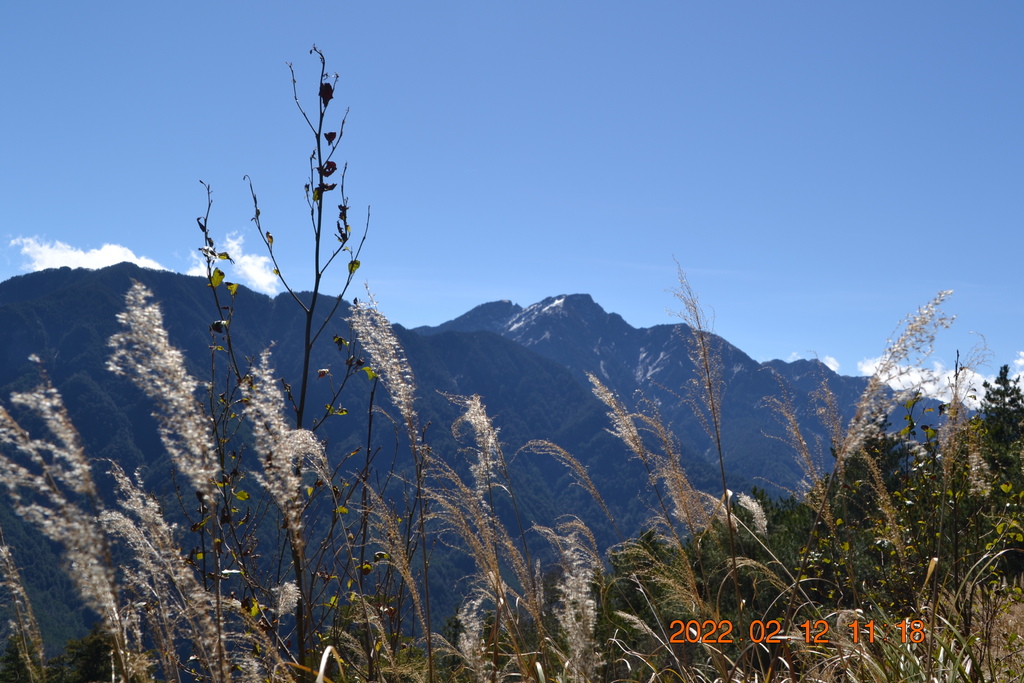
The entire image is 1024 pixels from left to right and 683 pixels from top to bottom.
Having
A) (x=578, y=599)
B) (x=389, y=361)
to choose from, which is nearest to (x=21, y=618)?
(x=389, y=361)

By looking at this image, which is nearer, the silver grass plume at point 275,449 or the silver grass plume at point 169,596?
the silver grass plume at point 169,596

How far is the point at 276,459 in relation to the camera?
1415 mm

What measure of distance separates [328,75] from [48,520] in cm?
194

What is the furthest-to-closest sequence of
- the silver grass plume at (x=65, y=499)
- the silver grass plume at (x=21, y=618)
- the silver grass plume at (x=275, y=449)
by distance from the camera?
1. the silver grass plume at (x=21, y=618)
2. the silver grass plume at (x=275, y=449)
3. the silver grass plume at (x=65, y=499)

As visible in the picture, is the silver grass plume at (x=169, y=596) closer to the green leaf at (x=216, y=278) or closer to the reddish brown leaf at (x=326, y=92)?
the green leaf at (x=216, y=278)

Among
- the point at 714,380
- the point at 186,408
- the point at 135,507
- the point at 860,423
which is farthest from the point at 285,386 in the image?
the point at 860,423

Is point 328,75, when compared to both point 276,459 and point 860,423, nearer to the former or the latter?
point 276,459

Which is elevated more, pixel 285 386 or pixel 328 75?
pixel 328 75

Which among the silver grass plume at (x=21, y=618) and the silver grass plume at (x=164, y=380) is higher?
the silver grass plume at (x=164, y=380)
